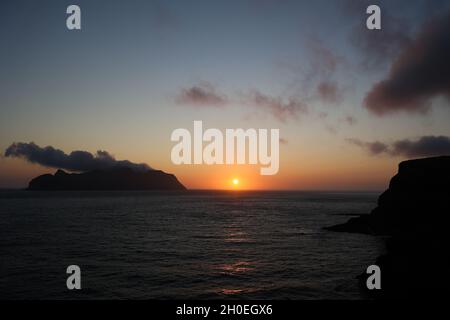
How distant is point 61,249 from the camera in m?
42.1

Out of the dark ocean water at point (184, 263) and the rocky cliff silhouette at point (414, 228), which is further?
the dark ocean water at point (184, 263)

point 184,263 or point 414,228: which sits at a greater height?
point 414,228

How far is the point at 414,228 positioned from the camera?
4925cm

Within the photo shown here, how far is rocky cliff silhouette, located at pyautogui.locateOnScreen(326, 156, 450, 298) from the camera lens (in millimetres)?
24297

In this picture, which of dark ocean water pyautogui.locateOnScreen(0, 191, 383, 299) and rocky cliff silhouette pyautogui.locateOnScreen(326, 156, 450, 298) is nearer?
rocky cliff silhouette pyautogui.locateOnScreen(326, 156, 450, 298)

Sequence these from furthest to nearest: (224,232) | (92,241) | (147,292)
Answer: (224,232), (92,241), (147,292)

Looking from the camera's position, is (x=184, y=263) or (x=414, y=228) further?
(x=414, y=228)

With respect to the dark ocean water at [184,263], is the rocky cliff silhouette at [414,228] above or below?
above

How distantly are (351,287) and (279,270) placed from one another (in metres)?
7.56

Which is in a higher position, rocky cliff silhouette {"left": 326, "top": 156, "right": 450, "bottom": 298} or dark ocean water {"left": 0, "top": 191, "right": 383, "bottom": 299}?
rocky cliff silhouette {"left": 326, "top": 156, "right": 450, "bottom": 298}

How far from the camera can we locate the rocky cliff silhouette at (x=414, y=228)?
24297 millimetres
